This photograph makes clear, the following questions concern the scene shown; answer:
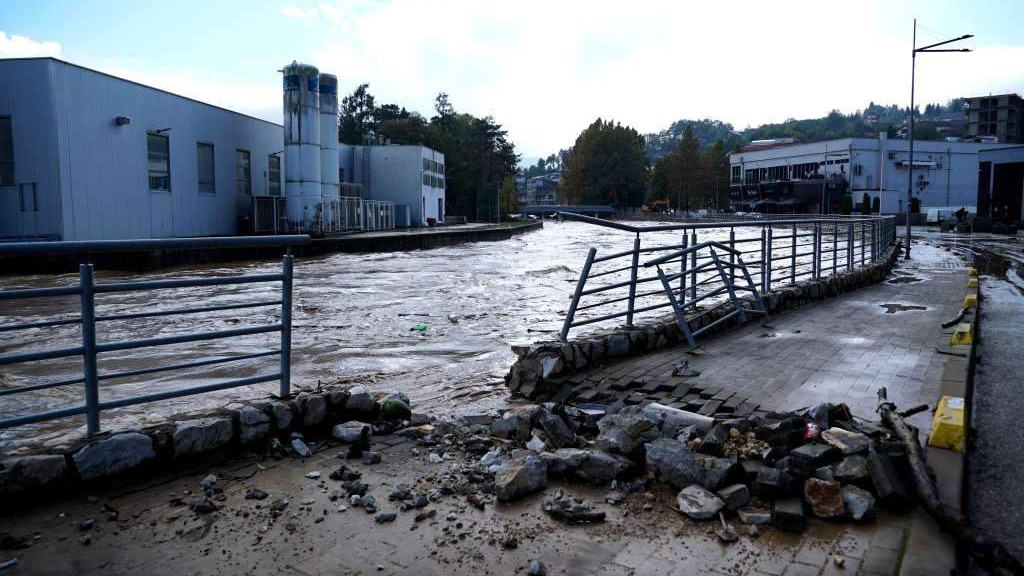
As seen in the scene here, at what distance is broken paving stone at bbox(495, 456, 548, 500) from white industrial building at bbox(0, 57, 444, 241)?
89.1 ft

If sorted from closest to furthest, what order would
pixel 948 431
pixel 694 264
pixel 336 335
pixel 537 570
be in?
pixel 537 570
pixel 948 431
pixel 694 264
pixel 336 335

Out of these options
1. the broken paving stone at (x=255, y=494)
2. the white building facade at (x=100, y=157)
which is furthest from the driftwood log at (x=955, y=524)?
the white building facade at (x=100, y=157)

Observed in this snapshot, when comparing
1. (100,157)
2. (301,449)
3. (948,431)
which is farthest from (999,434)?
(100,157)

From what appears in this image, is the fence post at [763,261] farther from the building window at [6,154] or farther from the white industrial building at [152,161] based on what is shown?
the building window at [6,154]

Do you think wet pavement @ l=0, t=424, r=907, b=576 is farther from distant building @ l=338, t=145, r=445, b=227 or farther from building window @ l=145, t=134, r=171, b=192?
distant building @ l=338, t=145, r=445, b=227

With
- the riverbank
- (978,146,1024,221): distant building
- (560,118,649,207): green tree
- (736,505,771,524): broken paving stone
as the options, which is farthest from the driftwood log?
(560,118,649,207): green tree

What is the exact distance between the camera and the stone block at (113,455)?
4402mm

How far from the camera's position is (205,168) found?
120 feet

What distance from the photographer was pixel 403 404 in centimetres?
619

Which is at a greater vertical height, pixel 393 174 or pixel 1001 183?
pixel 393 174

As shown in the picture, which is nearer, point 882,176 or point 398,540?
point 398,540

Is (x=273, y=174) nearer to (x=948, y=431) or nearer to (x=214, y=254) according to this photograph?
(x=214, y=254)

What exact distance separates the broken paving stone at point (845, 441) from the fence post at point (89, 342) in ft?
15.2

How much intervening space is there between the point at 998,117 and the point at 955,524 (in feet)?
495
